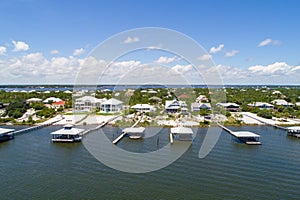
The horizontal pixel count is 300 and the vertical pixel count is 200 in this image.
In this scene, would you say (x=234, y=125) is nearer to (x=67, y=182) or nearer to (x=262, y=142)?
(x=262, y=142)

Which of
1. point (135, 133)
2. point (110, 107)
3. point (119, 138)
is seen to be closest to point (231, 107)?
point (110, 107)

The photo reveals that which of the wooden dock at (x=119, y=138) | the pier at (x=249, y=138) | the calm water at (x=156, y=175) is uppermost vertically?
the pier at (x=249, y=138)

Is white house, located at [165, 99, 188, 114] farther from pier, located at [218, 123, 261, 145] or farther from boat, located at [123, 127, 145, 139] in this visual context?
pier, located at [218, 123, 261, 145]

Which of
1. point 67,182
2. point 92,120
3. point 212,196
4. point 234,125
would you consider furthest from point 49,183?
point 234,125

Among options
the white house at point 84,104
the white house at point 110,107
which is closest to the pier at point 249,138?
the white house at point 110,107

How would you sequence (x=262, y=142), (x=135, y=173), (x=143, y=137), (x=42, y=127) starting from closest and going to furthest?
(x=135, y=173)
(x=262, y=142)
(x=143, y=137)
(x=42, y=127)

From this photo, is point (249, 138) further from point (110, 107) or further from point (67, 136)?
point (110, 107)

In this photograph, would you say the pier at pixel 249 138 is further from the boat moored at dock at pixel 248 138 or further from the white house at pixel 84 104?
the white house at pixel 84 104

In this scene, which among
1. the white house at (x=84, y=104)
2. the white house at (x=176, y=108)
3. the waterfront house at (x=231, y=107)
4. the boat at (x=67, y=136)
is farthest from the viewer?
the waterfront house at (x=231, y=107)

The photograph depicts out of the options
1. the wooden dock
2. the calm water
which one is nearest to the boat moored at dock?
the calm water
